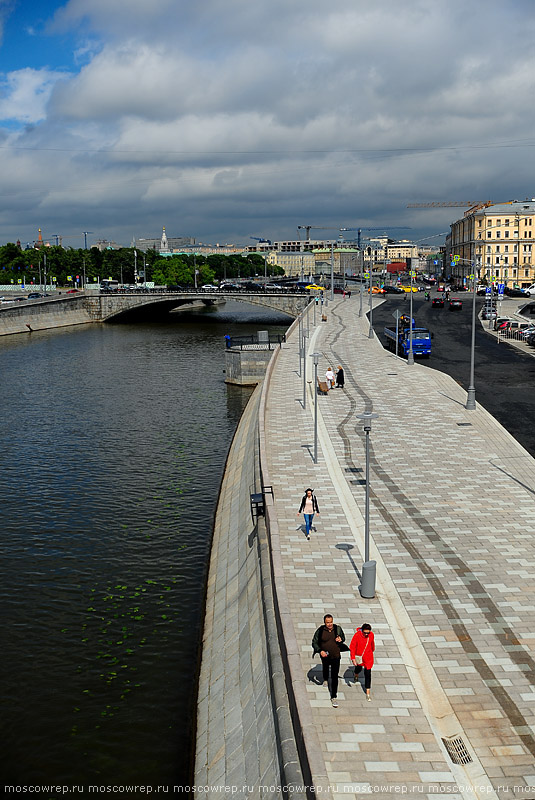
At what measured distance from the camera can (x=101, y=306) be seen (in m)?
113

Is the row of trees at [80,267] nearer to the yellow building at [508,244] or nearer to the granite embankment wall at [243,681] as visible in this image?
the yellow building at [508,244]

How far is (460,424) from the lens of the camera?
3194cm

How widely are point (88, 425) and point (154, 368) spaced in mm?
23064

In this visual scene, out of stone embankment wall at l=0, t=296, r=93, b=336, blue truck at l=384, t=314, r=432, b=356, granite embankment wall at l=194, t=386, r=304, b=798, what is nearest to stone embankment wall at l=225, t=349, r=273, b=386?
blue truck at l=384, t=314, r=432, b=356

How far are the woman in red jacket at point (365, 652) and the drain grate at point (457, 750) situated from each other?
1.50m

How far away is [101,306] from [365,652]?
10574 cm

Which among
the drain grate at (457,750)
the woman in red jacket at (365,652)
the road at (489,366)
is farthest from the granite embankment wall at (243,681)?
the road at (489,366)

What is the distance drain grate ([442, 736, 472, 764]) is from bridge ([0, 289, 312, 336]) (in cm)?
8838

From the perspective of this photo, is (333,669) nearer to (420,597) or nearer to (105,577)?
(420,597)

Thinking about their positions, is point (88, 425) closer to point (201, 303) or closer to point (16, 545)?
point (16, 545)

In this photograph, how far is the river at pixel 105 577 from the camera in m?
15.0

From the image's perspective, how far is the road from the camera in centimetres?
3369

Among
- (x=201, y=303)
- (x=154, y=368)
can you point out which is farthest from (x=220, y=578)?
(x=201, y=303)

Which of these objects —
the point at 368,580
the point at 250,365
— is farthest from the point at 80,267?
the point at 368,580
